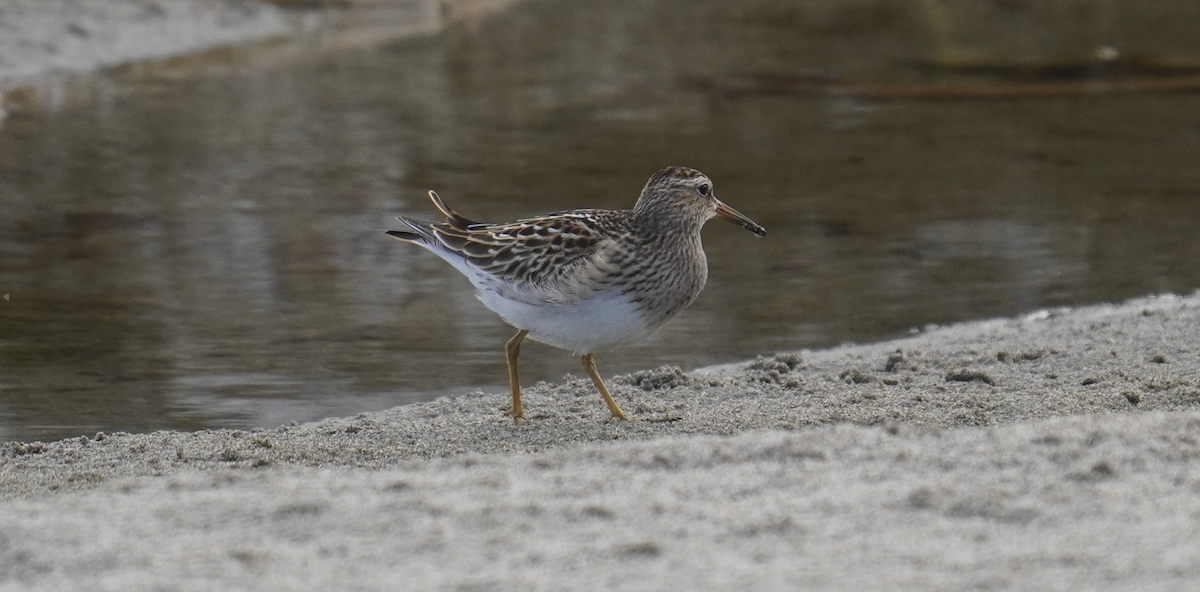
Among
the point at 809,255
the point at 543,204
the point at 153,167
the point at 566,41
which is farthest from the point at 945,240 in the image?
the point at 566,41

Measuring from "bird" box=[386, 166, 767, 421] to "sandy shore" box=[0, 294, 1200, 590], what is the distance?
370mm

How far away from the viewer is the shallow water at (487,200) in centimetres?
756

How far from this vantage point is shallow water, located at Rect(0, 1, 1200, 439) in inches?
298

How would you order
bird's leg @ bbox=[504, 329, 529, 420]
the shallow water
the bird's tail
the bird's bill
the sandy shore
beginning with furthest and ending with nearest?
the shallow water → the bird's bill → the bird's tail → bird's leg @ bbox=[504, 329, 529, 420] → the sandy shore

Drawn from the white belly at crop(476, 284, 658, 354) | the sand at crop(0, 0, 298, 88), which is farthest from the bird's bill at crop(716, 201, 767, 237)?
the sand at crop(0, 0, 298, 88)

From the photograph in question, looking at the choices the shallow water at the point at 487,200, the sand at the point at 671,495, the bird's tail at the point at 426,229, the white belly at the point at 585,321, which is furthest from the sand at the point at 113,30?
the white belly at the point at 585,321

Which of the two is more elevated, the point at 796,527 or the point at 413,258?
the point at 796,527

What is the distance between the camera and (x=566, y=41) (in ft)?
52.7

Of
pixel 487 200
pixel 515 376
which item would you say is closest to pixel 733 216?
pixel 515 376

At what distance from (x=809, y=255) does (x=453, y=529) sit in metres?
5.52

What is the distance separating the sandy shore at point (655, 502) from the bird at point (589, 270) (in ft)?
1.22

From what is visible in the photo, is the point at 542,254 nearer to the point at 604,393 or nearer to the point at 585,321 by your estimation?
the point at 585,321

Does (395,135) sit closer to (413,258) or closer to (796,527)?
(413,258)

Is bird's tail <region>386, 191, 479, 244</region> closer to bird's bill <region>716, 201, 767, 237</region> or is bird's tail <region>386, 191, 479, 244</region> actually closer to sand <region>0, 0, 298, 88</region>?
bird's bill <region>716, 201, 767, 237</region>
